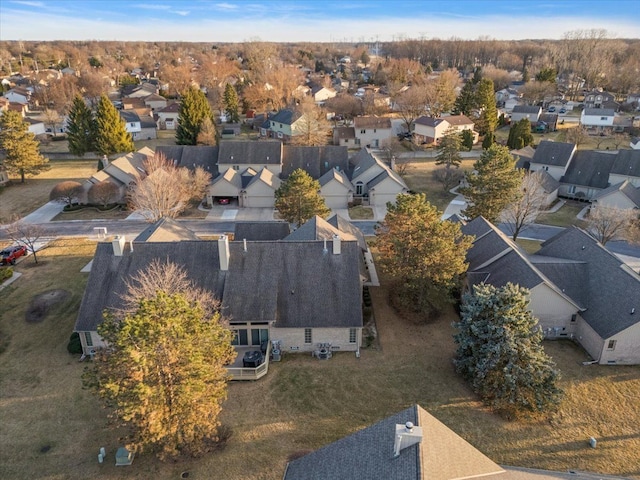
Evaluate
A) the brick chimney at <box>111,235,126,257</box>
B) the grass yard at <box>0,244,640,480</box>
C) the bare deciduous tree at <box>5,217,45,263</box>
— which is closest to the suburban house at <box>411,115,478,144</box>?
the grass yard at <box>0,244,640,480</box>

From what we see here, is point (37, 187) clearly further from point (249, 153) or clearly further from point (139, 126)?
point (139, 126)

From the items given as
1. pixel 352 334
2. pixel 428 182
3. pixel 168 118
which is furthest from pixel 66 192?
pixel 168 118

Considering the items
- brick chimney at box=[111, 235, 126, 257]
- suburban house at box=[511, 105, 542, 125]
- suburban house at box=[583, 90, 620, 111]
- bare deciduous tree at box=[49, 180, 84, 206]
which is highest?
suburban house at box=[583, 90, 620, 111]

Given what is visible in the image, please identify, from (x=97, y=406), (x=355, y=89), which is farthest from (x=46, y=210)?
(x=355, y=89)

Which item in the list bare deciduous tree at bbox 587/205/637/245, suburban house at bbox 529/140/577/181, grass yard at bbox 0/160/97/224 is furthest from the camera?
suburban house at bbox 529/140/577/181

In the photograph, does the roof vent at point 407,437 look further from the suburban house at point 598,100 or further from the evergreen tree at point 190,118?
the suburban house at point 598,100

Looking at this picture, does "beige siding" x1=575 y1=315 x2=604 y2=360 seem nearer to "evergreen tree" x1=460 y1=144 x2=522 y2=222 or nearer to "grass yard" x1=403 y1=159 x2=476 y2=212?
"evergreen tree" x1=460 y1=144 x2=522 y2=222

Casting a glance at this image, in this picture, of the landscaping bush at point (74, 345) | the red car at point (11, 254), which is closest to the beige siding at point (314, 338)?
the landscaping bush at point (74, 345)
